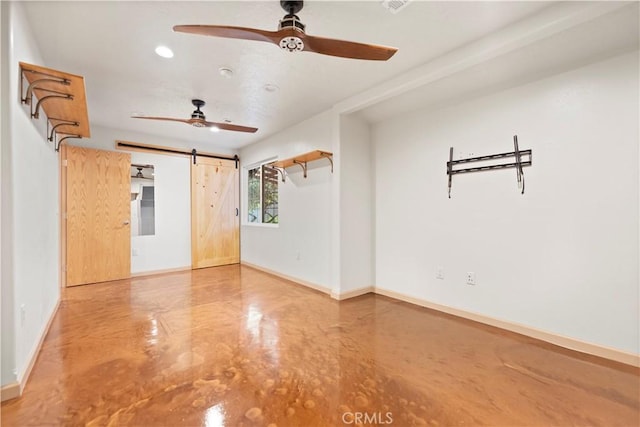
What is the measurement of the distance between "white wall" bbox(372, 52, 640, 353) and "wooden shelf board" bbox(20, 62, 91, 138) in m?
3.23

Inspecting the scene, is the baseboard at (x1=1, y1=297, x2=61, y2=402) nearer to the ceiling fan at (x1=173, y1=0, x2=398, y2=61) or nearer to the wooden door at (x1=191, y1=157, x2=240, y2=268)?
the ceiling fan at (x1=173, y1=0, x2=398, y2=61)

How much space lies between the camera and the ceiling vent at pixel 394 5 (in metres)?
1.81

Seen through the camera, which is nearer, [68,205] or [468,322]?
[468,322]

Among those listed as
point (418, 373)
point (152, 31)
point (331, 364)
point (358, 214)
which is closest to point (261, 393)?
point (331, 364)

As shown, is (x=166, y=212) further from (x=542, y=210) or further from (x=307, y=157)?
(x=542, y=210)

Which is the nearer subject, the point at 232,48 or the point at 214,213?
the point at 232,48

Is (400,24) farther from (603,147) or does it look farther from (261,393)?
(261,393)

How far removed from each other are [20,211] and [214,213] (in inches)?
152

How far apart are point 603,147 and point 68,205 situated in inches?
250

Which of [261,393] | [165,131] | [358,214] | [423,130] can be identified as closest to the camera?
[261,393]

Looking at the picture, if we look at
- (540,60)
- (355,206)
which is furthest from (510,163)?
(355,206)

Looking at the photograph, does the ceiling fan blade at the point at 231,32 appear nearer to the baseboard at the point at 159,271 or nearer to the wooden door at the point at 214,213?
the wooden door at the point at 214,213

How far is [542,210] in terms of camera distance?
2439 millimetres

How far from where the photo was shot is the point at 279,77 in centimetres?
285
